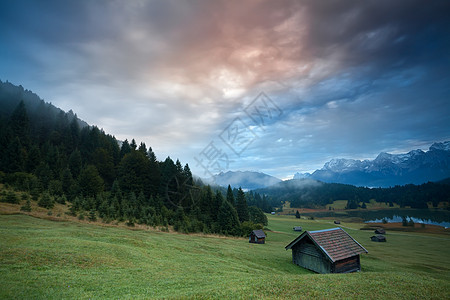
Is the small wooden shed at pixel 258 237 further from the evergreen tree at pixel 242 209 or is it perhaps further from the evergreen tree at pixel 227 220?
the evergreen tree at pixel 242 209

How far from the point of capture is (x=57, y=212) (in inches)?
1433

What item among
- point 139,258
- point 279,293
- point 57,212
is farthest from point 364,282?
point 57,212

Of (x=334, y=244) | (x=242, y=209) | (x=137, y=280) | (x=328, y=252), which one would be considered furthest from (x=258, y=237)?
(x=137, y=280)

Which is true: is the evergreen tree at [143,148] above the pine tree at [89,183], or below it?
above

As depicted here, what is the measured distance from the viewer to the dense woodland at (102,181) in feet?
141

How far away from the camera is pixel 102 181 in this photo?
174 ft

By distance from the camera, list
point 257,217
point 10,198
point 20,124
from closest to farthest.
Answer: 1. point 10,198
2. point 20,124
3. point 257,217

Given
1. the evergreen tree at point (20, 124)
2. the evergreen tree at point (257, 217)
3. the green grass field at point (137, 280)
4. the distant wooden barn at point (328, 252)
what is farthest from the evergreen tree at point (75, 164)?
the evergreen tree at point (257, 217)

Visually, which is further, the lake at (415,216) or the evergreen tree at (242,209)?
the lake at (415,216)

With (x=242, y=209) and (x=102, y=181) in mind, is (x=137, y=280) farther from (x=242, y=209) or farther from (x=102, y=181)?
(x=242, y=209)

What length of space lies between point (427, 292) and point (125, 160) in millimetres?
66299

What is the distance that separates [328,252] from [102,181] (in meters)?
54.1

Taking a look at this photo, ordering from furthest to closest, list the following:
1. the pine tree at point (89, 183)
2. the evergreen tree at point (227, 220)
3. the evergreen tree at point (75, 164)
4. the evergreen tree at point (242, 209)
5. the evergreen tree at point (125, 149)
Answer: the evergreen tree at point (125, 149)
the evergreen tree at point (242, 209)
the evergreen tree at point (75, 164)
the evergreen tree at point (227, 220)
the pine tree at point (89, 183)

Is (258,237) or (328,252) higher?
(328,252)
